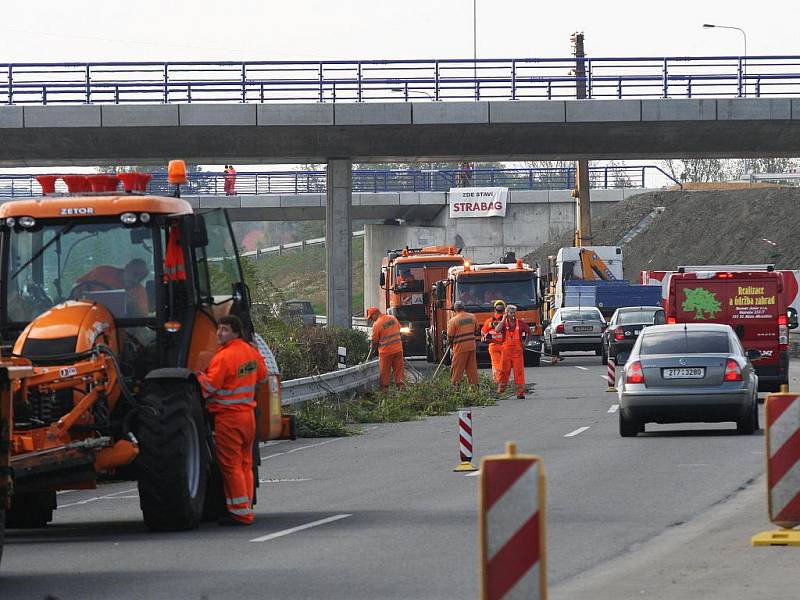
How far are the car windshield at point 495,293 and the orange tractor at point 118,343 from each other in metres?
27.6

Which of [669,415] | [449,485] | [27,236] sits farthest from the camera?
[669,415]

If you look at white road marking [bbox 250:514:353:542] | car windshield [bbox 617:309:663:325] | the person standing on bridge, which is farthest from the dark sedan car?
the person standing on bridge

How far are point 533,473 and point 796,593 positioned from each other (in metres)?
2.97

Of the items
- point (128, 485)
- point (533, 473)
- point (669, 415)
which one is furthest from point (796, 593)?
point (669, 415)

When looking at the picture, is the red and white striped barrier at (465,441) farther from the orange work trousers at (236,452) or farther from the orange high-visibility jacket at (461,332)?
the orange high-visibility jacket at (461,332)

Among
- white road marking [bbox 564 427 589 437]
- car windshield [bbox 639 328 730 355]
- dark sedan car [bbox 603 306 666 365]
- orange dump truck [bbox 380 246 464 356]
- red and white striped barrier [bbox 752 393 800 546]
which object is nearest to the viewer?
red and white striped barrier [bbox 752 393 800 546]

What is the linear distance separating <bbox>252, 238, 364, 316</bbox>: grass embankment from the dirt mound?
17469 mm

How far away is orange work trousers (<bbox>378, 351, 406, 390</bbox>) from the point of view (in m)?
27.8

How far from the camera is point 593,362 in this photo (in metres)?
44.5

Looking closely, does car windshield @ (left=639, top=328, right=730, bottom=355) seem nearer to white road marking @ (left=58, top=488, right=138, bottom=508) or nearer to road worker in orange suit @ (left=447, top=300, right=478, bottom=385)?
white road marking @ (left=58, top=488, right=138, bottom=508)

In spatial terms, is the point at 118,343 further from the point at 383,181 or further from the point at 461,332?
the point at 383,181

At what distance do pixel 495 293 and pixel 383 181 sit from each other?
33276 millimetres

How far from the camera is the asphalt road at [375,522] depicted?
9.55 meters

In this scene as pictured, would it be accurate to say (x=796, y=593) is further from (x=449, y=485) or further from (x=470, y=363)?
(x=470, y=363)
